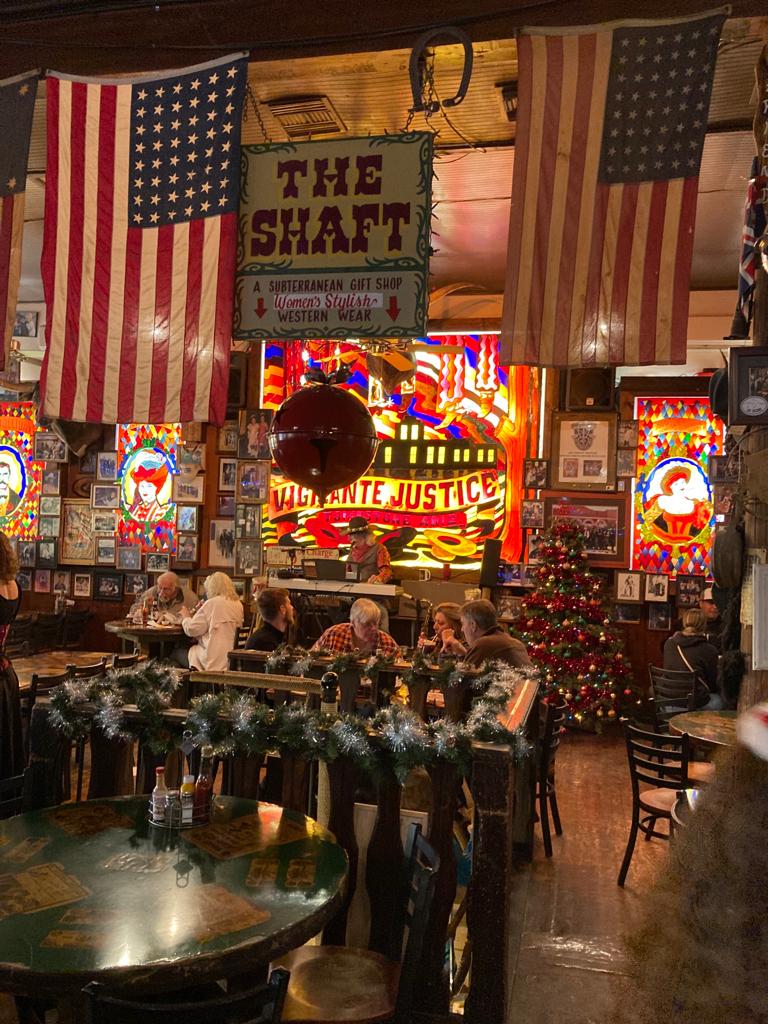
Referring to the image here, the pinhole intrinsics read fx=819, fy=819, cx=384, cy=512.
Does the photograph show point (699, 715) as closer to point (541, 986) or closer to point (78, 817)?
point (541, 986)

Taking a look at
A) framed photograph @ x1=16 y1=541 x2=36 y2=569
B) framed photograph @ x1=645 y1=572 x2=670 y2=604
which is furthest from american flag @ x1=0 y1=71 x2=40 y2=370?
framed photograph @ x1=16 y1=541 x2=36 y2=569

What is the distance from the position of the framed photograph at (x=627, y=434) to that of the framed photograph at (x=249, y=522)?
4865mm

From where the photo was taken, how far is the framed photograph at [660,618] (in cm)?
996

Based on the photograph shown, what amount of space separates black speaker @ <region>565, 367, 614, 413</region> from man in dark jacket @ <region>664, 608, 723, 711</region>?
3.55 m

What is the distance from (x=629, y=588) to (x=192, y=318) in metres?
7.45

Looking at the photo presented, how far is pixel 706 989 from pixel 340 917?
2491 mm

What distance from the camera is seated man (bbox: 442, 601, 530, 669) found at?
5516mm

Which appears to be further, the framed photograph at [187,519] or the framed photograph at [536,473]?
the framed photograph at [187,519]

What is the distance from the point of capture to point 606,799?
255 inches

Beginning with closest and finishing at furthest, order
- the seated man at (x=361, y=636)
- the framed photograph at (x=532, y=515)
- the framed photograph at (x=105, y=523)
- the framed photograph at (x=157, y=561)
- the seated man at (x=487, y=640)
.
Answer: the seated man at (x=487, y=640) → the seated man at (x=361, y=636) → the framed photograph at (x=532, y=515) → the framed photograph at (x=157, y=561) → the framed photograph at (x=105, y=523)

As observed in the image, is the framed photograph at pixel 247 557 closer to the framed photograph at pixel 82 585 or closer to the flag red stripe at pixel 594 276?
the framed photograph at pixel 82 585

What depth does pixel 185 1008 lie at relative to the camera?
175 centimetres

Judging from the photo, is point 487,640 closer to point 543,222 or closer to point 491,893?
point 491,893

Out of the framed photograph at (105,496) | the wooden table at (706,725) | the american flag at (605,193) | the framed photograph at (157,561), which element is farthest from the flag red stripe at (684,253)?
the framed photograph at (105,496)
